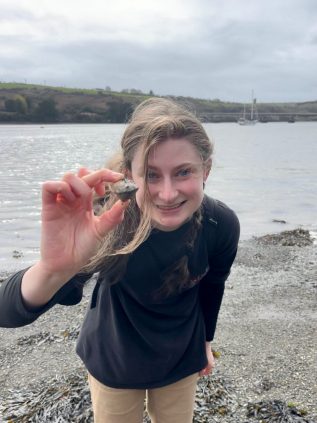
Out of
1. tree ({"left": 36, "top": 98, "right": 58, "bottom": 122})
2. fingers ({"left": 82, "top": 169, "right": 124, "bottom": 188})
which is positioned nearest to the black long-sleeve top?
fingers ({"left": 82, "top": 169, "right": 124, "bottom": 188})

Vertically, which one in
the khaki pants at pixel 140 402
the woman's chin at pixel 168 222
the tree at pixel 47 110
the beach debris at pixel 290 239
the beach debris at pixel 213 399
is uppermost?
the tree at pixel 47 110

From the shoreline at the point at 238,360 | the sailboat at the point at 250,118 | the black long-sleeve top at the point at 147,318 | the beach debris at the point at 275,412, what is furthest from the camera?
the sailboat at the point at 250,118

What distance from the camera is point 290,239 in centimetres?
1220

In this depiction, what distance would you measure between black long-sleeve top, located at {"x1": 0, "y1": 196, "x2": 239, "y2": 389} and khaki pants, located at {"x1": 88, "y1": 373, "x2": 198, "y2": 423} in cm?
10

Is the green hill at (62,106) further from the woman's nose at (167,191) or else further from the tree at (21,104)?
the woman's nose at (167,191)

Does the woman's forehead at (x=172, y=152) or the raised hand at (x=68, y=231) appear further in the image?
the woman's forehead at (x=172, y=152)

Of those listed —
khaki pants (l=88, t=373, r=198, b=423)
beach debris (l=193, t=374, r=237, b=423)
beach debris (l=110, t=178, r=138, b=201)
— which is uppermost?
beach debris (l=110, t=178, r=138, b=201)

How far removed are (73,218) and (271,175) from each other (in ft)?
101

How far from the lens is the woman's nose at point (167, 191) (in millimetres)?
2592

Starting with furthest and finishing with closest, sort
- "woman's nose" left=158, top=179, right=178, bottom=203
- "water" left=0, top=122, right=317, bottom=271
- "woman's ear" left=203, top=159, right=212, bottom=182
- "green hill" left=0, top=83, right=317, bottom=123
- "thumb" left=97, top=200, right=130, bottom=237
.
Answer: "green hill" left=0, top=83, right=317, bottom=123
"water" left=0, top=122, right=317, bottom=271
"woman's ear" left=203, top=159, right=212, bottom=182
"woman's nose" left=158, top=179, right=178, bottom=203
"thumb" left=97, top=200, right=130, bottom=237

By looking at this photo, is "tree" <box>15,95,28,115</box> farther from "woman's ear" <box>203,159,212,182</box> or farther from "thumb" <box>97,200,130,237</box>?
"thumb" <box>97,200,130,237</box>

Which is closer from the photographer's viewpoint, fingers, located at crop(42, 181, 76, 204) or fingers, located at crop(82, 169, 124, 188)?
fingers, located at crop(42, 181, 76, 204)

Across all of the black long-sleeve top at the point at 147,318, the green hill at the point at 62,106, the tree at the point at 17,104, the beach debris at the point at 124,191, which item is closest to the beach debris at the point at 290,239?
the black long-sleeve top at the point at 147,318

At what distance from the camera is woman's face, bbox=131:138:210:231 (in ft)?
8.58
